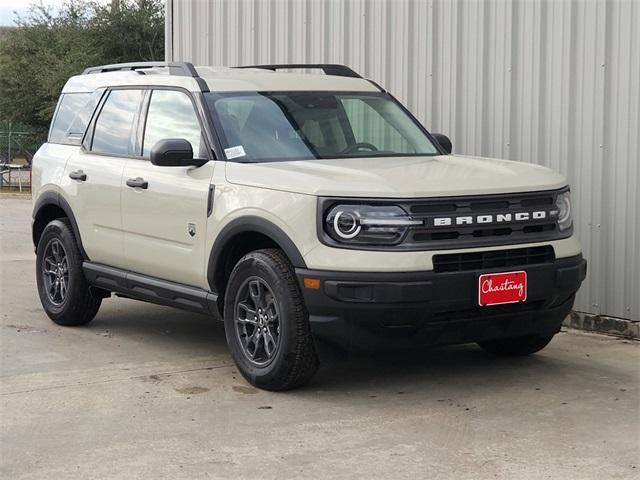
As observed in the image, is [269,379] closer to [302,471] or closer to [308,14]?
[302,471]

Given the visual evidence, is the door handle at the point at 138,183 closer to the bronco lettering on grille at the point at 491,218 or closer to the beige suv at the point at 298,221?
the beige suv at the point at 298,221

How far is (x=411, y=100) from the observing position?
9484mm

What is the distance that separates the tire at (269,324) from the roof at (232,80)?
1.43 meters

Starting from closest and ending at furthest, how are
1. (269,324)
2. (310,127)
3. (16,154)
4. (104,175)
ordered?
(269,324)
(310,127)
(104,175)
(16,154)

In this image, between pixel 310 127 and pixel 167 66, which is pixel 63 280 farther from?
pixel 310 127

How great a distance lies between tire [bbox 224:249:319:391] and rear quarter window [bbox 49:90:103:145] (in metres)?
2.45

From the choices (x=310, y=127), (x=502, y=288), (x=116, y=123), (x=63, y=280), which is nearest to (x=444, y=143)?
(x=310, y=127)

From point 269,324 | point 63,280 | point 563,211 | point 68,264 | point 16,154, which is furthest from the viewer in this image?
point 16,154

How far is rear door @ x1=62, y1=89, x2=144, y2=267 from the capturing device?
742cm

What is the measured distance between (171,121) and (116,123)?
0.77 meters

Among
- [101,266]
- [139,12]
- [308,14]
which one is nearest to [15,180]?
[139,12]

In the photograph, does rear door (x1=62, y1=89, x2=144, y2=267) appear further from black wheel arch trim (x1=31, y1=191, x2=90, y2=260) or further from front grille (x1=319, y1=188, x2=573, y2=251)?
front grille (x1=319, y1=188, x2=573, y2=251)

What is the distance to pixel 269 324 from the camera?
20.2ft

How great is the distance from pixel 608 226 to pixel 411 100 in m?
2.37
